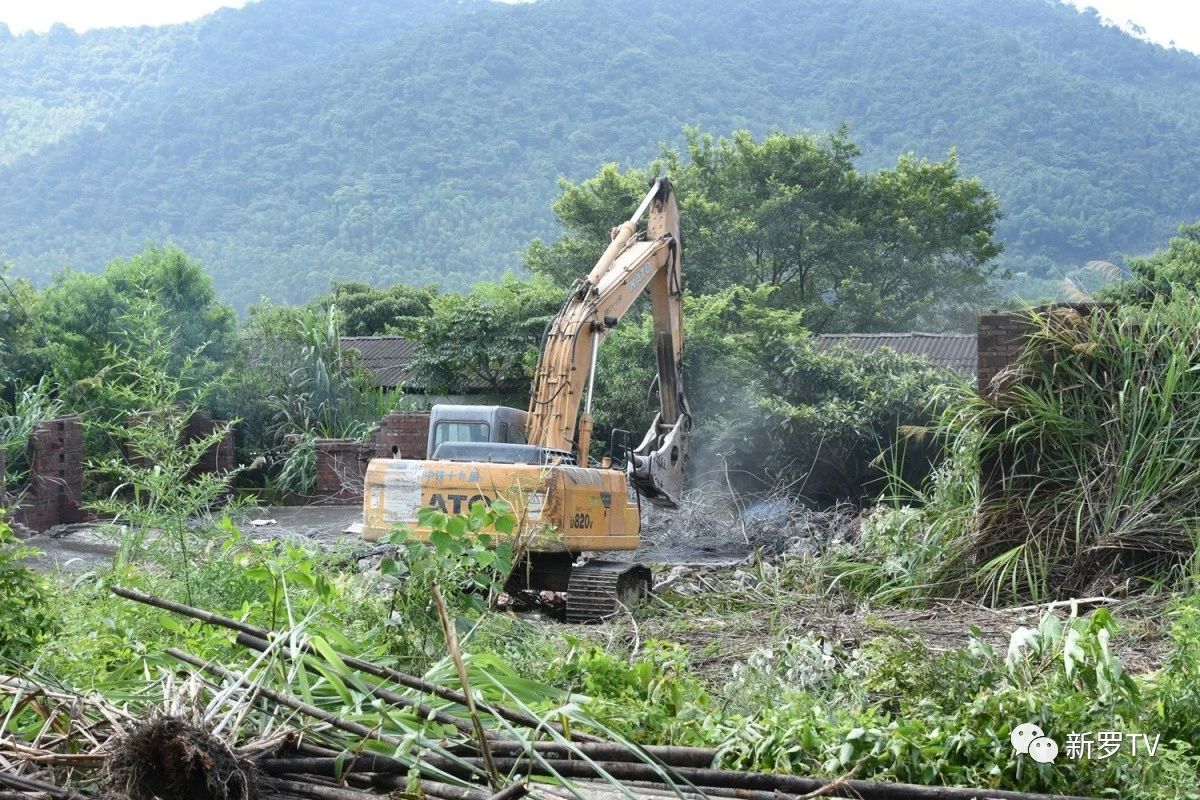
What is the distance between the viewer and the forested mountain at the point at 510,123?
71500 millimetres

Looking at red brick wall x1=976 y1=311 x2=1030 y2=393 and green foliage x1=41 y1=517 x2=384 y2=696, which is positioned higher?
red brick wall x1=976 y1=311 x2=1030 y2=393

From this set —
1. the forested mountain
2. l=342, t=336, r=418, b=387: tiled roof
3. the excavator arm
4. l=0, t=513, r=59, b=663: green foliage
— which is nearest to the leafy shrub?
l=0, t=513, r=59, b=663: green foliage

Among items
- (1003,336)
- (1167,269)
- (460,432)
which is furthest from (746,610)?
(1167,269)

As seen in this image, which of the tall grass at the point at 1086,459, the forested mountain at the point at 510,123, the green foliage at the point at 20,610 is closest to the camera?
→ the green foliage at the point at 20,610

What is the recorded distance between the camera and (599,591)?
38.7 ft

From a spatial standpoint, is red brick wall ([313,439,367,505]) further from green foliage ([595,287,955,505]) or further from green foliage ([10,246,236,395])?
green foliage ([595,287,955,505])

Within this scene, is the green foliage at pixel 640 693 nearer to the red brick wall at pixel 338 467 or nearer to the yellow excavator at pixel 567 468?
the yellow excavator at pixel 567 468

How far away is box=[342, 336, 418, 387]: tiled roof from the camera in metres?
34.7

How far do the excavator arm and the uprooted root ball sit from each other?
9013 millimetres

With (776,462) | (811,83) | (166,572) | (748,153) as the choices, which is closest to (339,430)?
(776,462)

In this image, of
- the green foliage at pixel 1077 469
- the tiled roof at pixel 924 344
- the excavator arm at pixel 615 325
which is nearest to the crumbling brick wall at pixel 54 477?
the excavator arm at pixel 615 325

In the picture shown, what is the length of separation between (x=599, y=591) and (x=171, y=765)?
27.7 ft

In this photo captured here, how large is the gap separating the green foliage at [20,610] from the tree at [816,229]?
92.3 ft

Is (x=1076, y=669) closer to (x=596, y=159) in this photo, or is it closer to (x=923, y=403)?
(x=923, y=403)
